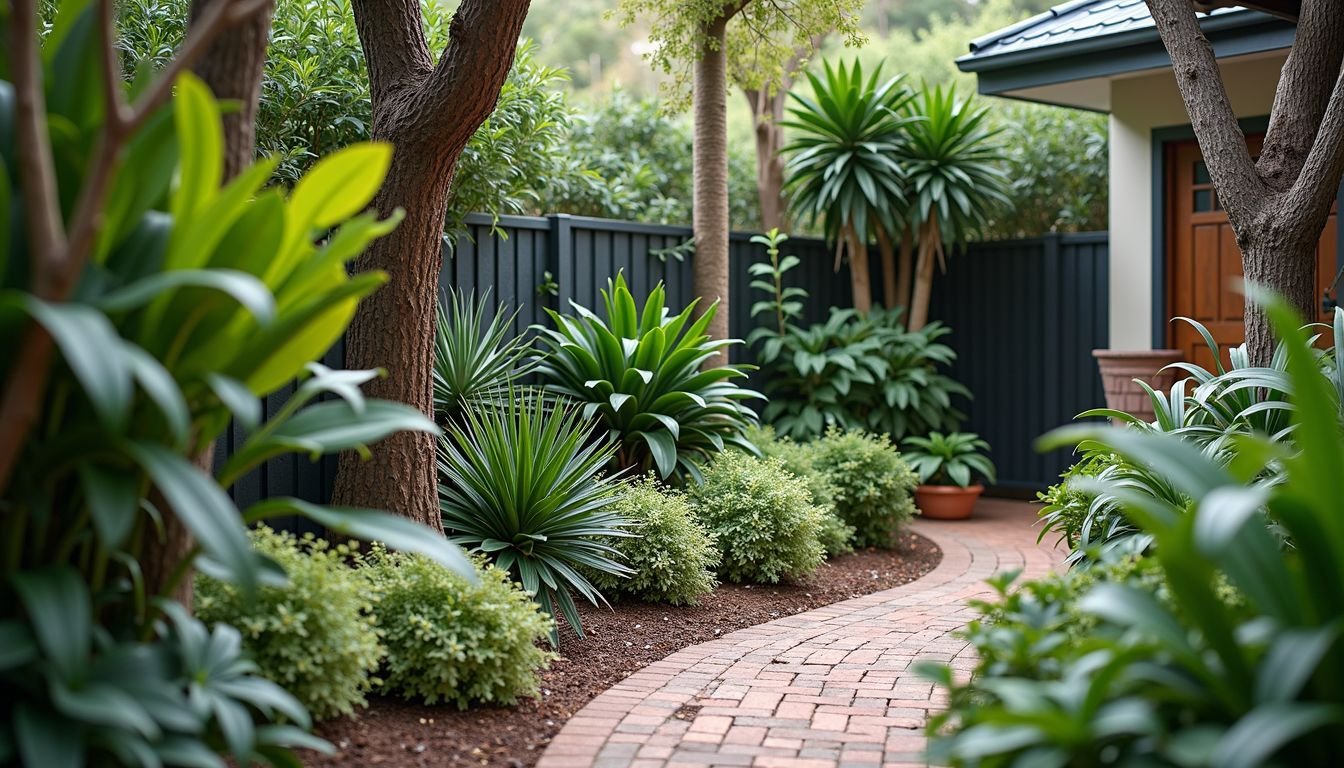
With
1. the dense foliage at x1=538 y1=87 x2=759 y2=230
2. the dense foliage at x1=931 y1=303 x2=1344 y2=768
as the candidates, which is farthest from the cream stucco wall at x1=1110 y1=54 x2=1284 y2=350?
the dense foliage at x1=931 y1=303 x2=1344 y2=768

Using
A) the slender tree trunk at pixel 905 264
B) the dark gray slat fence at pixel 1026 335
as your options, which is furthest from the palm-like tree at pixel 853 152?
the dark gray slat fence at pixel 1026 335

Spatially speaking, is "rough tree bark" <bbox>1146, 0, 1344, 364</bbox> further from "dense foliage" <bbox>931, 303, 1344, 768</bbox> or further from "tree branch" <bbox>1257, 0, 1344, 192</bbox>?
"dense foliage" <bbox>931, 303, 1344, 768</bbox>

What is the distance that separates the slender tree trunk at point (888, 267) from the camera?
8914 mm

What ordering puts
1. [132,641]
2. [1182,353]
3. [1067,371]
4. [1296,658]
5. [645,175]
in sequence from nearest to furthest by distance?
[1296,658]
[132,641]
[1182,353]
[1067,371]
[645,175]

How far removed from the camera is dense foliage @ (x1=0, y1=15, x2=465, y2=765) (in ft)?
7.10

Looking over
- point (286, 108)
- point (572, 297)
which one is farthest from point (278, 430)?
point (572, 297)

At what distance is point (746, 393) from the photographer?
6.00m

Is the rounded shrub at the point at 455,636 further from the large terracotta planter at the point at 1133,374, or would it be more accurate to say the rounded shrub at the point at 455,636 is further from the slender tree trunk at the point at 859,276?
the slender tree trunk at the point at 859,276

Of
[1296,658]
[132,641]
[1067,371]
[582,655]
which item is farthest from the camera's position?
[1067,371]

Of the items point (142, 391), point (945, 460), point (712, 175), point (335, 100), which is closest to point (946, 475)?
point (945, 460)

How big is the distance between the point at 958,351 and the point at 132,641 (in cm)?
781

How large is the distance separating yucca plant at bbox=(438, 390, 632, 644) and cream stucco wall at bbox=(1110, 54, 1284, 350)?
505 centimetres

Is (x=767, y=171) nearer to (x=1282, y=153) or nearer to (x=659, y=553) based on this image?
(x=1282, y=153)

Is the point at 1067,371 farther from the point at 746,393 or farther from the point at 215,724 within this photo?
the point at 215,724
